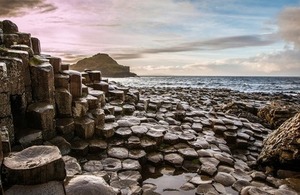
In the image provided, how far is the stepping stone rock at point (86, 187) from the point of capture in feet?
10.5

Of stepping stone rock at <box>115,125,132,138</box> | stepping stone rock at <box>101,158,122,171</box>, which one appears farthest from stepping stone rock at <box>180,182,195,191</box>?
stepping stone rock at <box>115,125,132,138</box>

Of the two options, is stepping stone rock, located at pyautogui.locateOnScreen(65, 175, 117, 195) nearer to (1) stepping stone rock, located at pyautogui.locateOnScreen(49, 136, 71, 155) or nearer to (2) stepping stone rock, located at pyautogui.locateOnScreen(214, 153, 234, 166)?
(1) stepping stone rock, located at pyautogui.locateOnScreen(49, 136, 71, 155)

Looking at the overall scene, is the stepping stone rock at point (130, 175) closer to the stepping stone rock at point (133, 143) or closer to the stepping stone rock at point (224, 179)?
the stepping stone rock at point (133, 143)

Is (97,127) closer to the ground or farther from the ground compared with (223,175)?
farther from the ground

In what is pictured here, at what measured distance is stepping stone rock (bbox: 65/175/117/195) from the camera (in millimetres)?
3191

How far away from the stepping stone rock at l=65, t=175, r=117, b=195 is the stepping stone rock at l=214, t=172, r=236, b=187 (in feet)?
9.40

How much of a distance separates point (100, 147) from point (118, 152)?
498 millimetres

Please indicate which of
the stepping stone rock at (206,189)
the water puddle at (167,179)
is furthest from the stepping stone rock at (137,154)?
the stepping stone rock at (206,189)

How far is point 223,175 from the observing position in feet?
17.8

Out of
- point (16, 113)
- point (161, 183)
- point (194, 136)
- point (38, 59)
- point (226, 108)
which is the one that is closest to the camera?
point (161, 183)

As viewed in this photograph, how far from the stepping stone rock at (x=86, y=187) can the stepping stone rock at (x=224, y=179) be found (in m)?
2.87

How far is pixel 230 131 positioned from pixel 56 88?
19.8ft

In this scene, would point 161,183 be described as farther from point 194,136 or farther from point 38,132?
point 38,132

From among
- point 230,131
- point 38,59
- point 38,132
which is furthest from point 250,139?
point 38,59
